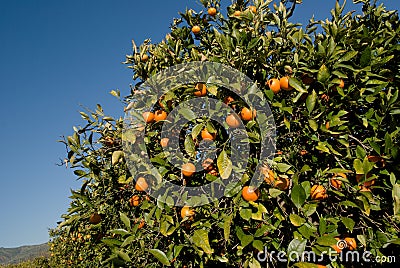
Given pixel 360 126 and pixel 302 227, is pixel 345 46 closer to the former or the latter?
pixel 360 126

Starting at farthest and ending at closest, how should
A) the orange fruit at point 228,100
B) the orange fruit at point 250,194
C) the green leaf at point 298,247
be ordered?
1. the orange fruit at point 228,100
2. the orange fruit at point 250,194
3. the green leaf at point 298,247

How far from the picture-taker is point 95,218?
1.51 m

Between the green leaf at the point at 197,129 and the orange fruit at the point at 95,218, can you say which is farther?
the orange fruit at the point at 95,218

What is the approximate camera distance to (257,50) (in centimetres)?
142

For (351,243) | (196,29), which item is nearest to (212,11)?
(196,29)

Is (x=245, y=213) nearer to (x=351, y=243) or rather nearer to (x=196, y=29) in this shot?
(x=351, y=243)

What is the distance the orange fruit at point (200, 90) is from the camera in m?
1.34

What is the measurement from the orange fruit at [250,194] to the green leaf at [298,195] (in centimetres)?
13

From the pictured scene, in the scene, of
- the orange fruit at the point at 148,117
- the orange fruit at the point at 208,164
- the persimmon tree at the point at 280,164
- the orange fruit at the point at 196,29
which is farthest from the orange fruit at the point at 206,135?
the orange fruit at the point at 196,29

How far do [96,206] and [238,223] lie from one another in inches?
26.1

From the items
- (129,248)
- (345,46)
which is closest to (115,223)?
(129,248)

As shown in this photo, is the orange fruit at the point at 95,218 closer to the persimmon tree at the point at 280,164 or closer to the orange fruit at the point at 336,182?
the persimmon tree at the point at 280,164

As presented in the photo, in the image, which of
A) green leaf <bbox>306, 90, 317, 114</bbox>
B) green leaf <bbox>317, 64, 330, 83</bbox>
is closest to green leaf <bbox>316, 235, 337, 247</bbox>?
green leaf <bbox>306, 90, 317, 114</bbox>

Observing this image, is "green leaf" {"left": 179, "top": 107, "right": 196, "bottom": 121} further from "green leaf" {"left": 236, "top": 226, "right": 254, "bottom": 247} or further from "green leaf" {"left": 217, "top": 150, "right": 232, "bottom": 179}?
"green leaf" {"left": 236, "top": 226, "right": 254, "bottom": 247}
